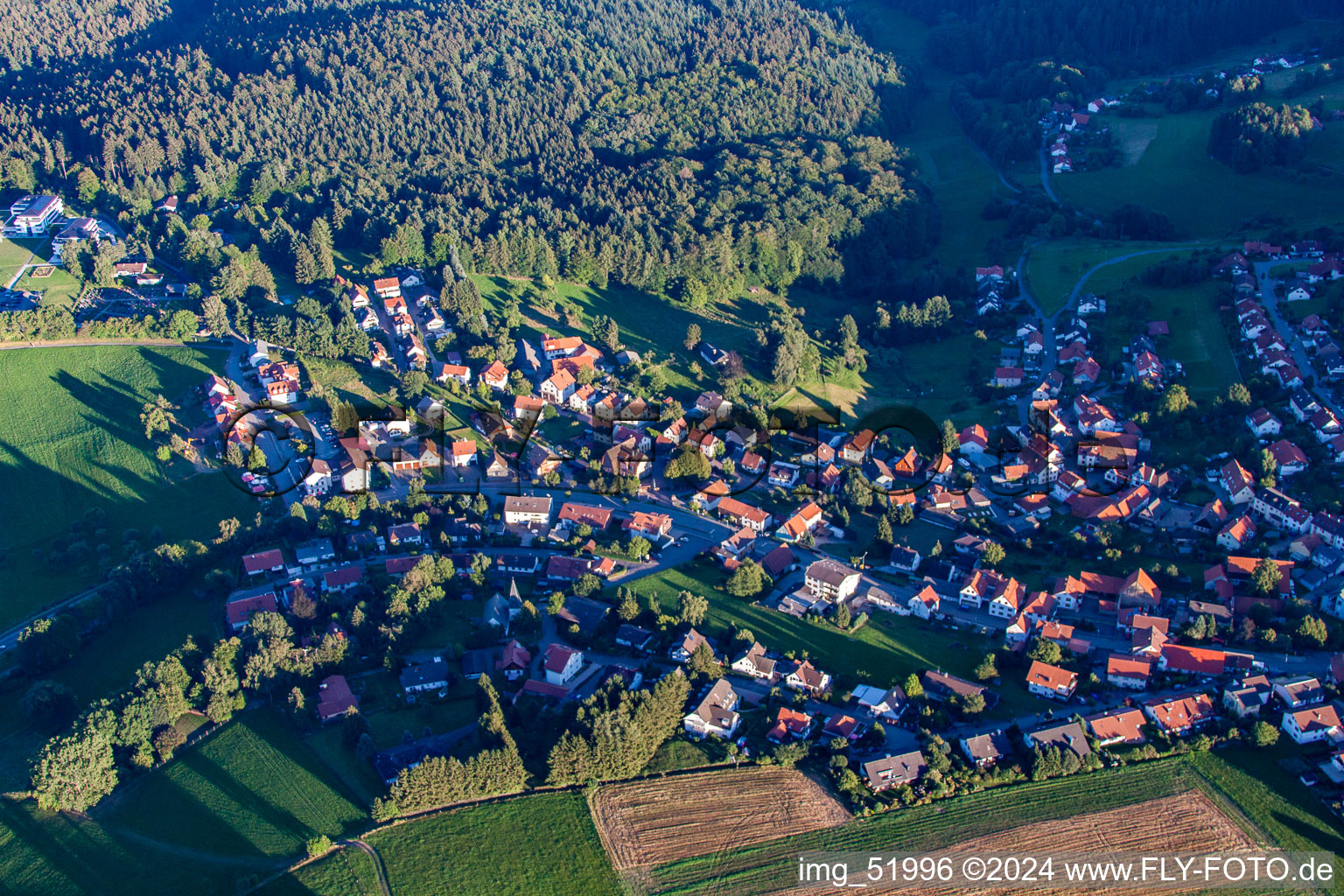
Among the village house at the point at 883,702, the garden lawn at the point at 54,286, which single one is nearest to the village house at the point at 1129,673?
the village house at the point at 883,702

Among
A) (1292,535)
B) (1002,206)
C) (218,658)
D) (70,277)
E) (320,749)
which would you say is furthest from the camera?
(1002,206)

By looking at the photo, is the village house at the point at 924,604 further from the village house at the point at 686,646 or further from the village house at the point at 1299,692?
the village house at the point at 1299,692

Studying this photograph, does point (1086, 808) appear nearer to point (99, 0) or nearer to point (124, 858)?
point (124, 858)

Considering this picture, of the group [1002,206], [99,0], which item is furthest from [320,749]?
[99,0]

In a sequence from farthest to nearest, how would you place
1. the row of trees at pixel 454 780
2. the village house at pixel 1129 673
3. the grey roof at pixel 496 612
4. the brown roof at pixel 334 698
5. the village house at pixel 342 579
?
1. the village house at pixel 342 579
2. the grey roof at pixel 496 612
3. the village house at pixel 1129 673
4. the brown roof at pixel 334 698
5. the row of trees at pixel 454 780

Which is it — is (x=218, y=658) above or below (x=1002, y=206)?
below
